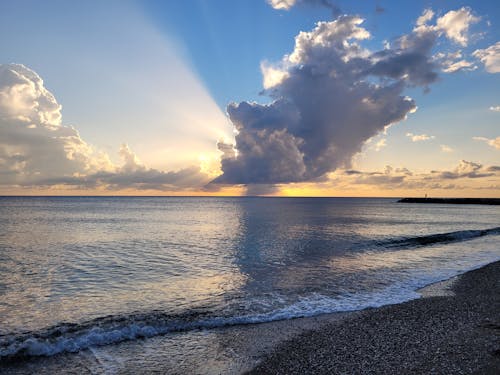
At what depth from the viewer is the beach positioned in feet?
33.6

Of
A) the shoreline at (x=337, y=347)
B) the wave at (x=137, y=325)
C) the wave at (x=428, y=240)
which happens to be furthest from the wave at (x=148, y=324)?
the wave at (x=428, y=240)

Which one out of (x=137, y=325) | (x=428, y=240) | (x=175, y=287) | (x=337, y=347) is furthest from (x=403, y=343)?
(x=428, y=240)

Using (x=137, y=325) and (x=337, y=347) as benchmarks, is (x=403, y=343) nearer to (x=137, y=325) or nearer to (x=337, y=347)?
(x=337, y=347)

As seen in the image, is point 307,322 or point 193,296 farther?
point 193,296

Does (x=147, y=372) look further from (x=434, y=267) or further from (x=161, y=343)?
(x=434, y=267)

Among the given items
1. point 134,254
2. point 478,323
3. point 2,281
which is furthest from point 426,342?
point 134,254

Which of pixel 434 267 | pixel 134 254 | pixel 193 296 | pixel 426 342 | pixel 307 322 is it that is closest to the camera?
pixel 426 342

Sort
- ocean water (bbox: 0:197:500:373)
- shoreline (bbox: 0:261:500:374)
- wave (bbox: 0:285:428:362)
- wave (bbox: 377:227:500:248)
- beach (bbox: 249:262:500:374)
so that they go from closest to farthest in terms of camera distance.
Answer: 1. beach (bbox: 249:262:500:374)
2. shoreline (bbox: 0:261:500:374)
3. wave (bbox: 0:285:428:362)
4. ocean water (bbox: 0:197:500:373)
5. wave (bbox: 377:227:500:248)

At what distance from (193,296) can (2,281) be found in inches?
552

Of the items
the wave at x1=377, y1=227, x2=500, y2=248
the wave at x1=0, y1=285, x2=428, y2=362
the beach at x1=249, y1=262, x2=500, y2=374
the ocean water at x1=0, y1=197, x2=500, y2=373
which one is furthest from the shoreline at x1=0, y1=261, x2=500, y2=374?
the wave at x1=377, y1=227, x2=500, y2=248

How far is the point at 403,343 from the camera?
1212 centimetres

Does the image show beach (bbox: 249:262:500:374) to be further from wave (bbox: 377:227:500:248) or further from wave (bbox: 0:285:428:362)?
wave (bbox: 377:227:500:248)

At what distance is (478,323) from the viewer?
13.9m

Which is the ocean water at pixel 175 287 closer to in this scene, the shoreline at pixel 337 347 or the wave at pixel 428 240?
the shoreline at pixel 337 347
